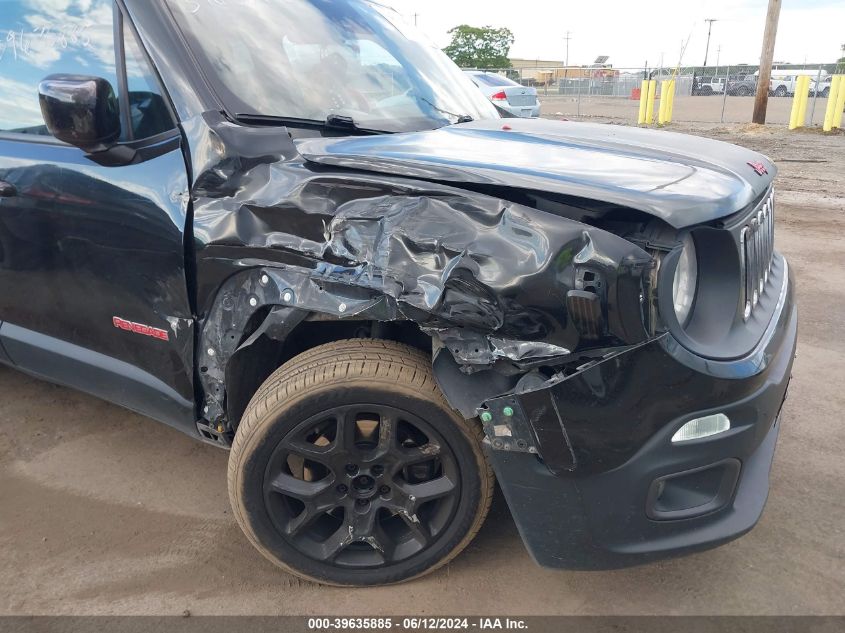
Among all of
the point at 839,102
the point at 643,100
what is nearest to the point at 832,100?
the point at 839,102

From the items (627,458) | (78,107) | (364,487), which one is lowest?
(364,487)

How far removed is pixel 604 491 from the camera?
1.86 meters

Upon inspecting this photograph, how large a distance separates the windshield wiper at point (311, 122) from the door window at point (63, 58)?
0.27 meters

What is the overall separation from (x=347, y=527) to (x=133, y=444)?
149cm

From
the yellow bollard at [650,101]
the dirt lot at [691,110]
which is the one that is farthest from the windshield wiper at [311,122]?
the yellow bollard at [650,101]

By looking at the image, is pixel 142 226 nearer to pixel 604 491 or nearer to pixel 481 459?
pixel 481 459

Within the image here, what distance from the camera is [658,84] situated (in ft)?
100

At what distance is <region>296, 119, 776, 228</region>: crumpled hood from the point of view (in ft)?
5.86

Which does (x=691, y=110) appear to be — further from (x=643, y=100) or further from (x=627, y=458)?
(x=627, y=458)

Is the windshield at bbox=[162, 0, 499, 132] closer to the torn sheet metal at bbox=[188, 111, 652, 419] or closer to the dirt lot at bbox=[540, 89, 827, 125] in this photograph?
the torn sheet metal at bbox=[188, 111, 652, 419]

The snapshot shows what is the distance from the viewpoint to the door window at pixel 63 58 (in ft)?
7.53

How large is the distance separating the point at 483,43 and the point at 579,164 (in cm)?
5226

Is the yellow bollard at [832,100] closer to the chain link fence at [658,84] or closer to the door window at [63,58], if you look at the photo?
the chain link fence at [658,84]

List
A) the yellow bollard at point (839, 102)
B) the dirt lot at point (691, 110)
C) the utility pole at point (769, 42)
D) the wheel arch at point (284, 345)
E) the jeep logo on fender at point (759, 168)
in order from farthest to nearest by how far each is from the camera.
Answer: the dirt lot at point (691, 110)
the utility pole at point (769, 42)
the yellow bollard at point (839, 102)
the jeep logo on fender at point (759, 168)
the wheel arch at point (284, 345)
